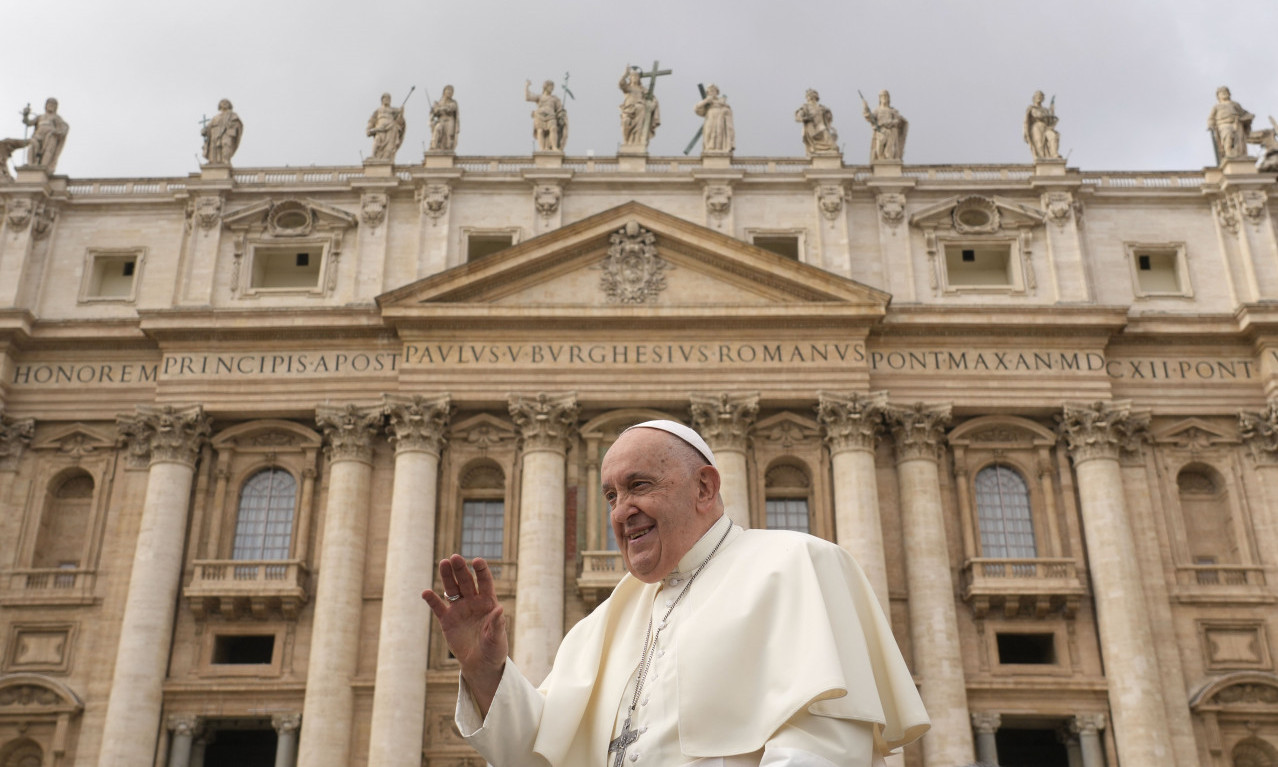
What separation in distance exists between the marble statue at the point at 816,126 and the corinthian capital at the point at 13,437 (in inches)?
728

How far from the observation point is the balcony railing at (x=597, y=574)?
24.5 meters

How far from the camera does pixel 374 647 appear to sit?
24750 millimetres

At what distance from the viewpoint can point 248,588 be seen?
81.0ft

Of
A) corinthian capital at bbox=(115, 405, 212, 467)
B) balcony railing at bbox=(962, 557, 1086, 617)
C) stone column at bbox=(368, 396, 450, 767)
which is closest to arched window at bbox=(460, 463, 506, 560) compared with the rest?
stone column at bbox=(368, 396, 450, 767)

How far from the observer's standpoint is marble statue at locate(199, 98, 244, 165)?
29594 millimetres

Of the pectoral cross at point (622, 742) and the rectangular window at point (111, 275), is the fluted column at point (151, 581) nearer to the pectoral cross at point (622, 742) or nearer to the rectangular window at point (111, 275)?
the rectangular window at point (111, 275)

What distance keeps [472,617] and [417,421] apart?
71.6 ft

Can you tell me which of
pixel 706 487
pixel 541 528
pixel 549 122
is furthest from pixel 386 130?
pixel 706 487

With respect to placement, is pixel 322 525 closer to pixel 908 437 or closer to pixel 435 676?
pixel 435 676

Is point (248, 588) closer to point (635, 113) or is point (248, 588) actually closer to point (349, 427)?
point (349, 427)

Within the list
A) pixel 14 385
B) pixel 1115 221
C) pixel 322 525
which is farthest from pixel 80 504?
pixel 1115 221

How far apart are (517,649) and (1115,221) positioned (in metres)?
16.8

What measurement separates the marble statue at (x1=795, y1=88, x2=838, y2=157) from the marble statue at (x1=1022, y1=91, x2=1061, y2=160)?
4.73 metres

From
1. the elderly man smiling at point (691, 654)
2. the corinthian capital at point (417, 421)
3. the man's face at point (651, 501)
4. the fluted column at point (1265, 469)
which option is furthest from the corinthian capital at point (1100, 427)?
the man's face at point (651, 501)
